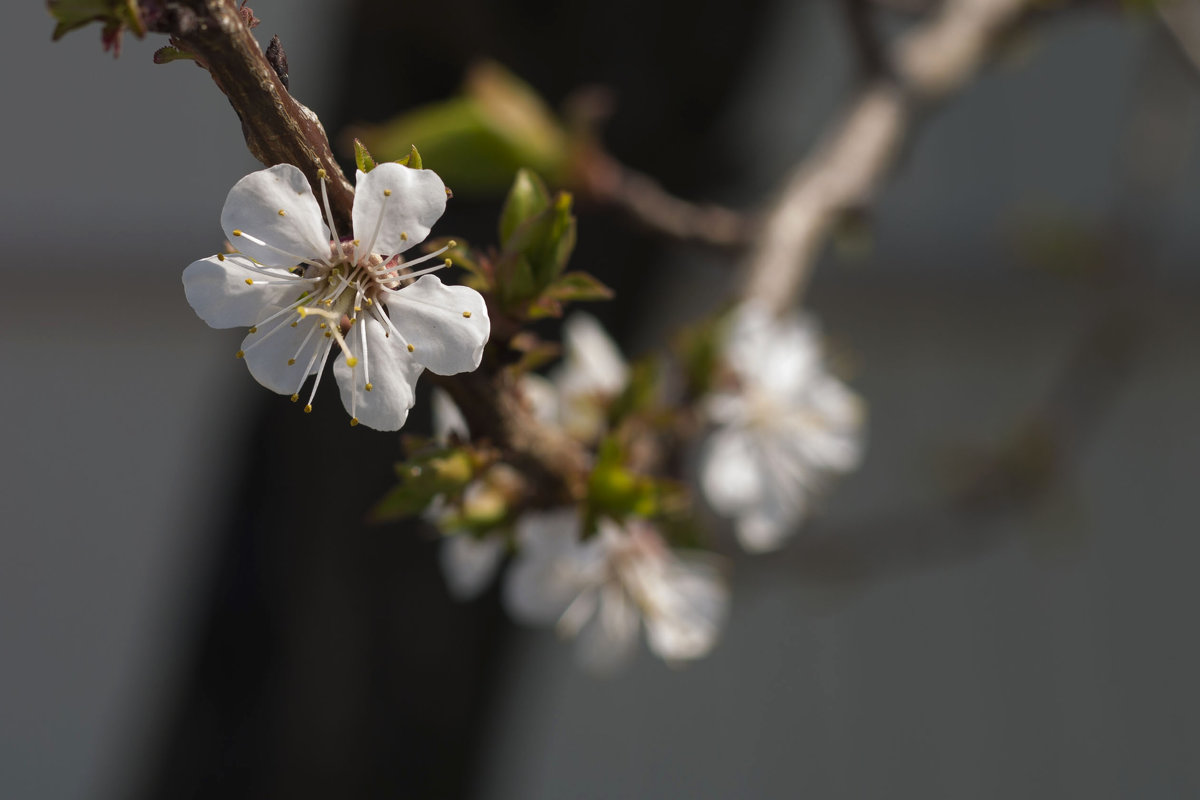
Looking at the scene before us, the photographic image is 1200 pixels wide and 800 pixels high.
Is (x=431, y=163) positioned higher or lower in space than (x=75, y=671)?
lower

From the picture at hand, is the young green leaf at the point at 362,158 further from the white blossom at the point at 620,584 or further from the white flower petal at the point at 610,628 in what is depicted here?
the white flower petal at the point at 610,628

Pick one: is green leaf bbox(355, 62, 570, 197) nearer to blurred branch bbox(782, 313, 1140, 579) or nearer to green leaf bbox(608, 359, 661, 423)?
green leaf bbox(608, 359, 661, 423)

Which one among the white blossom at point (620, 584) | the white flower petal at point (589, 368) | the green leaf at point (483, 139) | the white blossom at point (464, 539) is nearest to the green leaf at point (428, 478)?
the white blossom at point (464, 539)

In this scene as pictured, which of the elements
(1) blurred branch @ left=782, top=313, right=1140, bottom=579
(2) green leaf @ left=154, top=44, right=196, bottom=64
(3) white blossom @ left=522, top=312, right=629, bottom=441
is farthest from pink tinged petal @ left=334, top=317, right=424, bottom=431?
(1) blurred branch @ left=782, top=313, right=1140, bottom=579

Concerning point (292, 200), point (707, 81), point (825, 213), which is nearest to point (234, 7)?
point (292, 200)

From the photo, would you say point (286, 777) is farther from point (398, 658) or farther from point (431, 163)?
point (431, 163)

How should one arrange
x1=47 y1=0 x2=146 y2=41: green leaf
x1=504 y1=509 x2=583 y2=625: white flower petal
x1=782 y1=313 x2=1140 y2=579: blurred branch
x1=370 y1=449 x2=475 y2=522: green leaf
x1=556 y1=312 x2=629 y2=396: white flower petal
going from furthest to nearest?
x1=782 y1=313 x2=1140 y2=579: blurred branch, x1=556 y1=312 x2=629 y2=396: white flower petal, x1=504 y1=509 x2=583 y2=625: white flower petal, x1=370 y1=449 x2=475 y2=522: green leaf, x1=47 y1=0 x2=146 y2=41: green leaf
